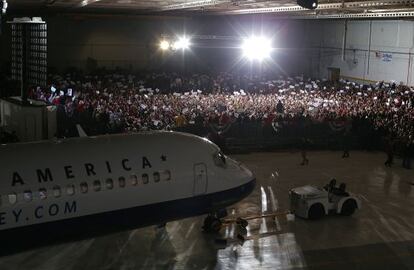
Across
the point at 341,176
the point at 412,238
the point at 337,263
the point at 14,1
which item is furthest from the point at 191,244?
the point at 14,1

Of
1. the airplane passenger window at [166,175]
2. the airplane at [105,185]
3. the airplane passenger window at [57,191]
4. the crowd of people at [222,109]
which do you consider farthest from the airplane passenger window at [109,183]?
the crowd of people at [222,109]

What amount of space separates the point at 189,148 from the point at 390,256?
6928 mm

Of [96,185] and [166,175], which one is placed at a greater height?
[166,175]

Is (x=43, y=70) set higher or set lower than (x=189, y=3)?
lower

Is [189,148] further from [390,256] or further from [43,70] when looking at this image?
[43,70]

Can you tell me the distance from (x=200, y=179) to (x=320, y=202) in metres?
5.56

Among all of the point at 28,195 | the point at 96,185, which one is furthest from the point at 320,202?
the point at 28,195

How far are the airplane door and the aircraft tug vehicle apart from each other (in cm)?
482

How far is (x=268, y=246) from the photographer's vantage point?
1773 centimetres

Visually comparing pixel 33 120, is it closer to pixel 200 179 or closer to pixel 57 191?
pixel 200 179

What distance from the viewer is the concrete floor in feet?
53.1

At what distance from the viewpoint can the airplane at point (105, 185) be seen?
14.2 m

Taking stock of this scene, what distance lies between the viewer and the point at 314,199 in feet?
66.1

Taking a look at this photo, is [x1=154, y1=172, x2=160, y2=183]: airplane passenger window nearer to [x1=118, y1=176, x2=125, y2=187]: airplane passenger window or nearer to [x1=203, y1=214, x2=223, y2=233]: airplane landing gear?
[x1=118, y1=176, x2=125, y2=187]: airplane passenger window
